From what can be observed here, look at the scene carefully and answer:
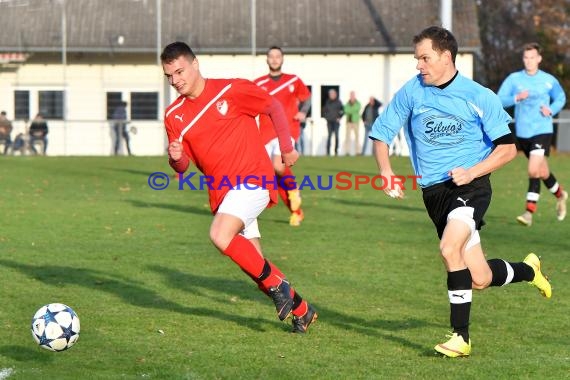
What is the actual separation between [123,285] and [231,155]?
7.42 ft

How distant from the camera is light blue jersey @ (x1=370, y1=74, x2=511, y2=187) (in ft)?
21.7

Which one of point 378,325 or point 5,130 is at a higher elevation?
point 5,130

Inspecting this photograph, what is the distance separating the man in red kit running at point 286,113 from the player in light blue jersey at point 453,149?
21.7ft

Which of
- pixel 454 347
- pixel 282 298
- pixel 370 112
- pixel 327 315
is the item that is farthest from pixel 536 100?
pixel 370 112

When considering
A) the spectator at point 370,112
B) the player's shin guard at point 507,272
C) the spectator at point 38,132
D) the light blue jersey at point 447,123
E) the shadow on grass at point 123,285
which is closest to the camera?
the light blue jersey at point 447,123

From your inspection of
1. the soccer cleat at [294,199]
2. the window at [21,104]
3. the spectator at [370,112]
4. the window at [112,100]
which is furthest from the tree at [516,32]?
the soccer cleat at [294,199]

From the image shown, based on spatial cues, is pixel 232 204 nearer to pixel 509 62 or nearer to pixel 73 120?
pixel 73 120

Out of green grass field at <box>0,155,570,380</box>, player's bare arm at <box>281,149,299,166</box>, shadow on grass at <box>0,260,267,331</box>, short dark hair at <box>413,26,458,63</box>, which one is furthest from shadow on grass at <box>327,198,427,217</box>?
short dark hair at <box>413,26,458,63</box>

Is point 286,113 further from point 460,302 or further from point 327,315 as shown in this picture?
point 460,302

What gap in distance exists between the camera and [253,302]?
841cm

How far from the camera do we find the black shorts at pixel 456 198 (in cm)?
667

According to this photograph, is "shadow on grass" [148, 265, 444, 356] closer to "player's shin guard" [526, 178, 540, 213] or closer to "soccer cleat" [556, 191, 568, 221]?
"player's shin guard" [526, 178, 540, 213]

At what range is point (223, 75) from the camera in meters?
35.2

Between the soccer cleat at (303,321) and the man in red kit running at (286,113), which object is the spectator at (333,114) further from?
the soccer cleat at (303,321)
